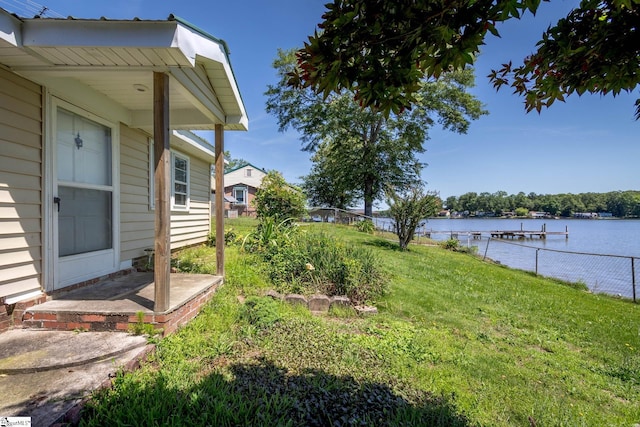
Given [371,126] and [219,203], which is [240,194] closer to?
[371,126]

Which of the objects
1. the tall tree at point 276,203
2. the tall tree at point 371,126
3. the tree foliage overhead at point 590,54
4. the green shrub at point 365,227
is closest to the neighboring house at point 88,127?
the tree foliage overhead at point 590,54

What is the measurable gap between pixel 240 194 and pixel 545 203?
242 ft

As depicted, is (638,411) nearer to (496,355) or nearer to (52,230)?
(496,355)

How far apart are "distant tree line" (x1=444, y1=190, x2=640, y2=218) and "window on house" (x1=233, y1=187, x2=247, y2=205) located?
2023 inches

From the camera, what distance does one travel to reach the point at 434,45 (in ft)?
4.71

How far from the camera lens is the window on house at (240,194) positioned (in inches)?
1282

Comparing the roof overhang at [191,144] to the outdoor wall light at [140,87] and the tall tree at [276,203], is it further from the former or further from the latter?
the outdoor wall light at [140,87]

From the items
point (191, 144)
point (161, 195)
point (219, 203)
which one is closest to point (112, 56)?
point (161, 195)

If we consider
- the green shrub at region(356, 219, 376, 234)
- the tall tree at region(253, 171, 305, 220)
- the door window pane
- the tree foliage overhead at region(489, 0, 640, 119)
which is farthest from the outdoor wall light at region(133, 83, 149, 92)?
the green shrub at region(356, 219, 376, 234)

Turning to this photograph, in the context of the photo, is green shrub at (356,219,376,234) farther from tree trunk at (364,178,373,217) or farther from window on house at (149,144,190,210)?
window on house at (149,144,190,210)

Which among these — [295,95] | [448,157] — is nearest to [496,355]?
[295,95]

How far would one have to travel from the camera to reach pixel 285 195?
866cm

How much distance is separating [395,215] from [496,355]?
27.6 feet

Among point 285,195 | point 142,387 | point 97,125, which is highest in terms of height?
point 97,125
